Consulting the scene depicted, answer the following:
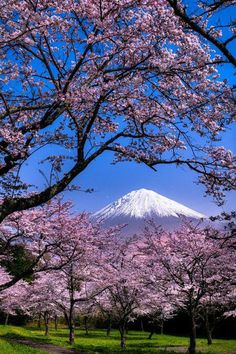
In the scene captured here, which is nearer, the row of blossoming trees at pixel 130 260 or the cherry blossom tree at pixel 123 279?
the row of blossoming trees at pixel 130 260

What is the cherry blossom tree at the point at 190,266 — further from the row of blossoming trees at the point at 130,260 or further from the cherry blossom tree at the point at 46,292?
the cherry blossom tree at the point at 46,292

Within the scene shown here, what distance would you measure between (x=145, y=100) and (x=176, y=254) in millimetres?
16381

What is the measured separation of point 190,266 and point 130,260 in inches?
357

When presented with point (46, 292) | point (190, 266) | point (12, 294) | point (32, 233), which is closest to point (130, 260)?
point (190, 266)

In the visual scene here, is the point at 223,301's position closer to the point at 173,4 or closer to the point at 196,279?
the point at 196,279

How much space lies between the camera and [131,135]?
1027 centimetres

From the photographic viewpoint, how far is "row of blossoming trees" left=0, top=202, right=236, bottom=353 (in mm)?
20031

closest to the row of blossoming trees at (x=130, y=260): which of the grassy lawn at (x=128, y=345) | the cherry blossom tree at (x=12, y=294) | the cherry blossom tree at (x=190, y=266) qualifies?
the cherry blossom tree at (x=190, y=266)

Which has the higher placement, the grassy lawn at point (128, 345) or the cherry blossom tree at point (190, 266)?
the cherry blossom tree at point (190, 266)

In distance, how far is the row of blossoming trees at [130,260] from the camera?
20.0m

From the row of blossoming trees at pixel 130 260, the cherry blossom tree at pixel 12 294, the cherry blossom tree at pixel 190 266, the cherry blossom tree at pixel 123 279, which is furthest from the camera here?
the cherry blossom tree at pixel 12 294

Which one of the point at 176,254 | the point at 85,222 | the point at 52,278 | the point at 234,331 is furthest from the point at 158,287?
the point at 234,331

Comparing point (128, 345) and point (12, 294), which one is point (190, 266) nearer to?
point (128, 345)

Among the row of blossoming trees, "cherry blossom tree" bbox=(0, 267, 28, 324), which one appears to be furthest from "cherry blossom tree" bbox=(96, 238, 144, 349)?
"cherry blossom tree" bbox=(0, 267, 28, 324)
